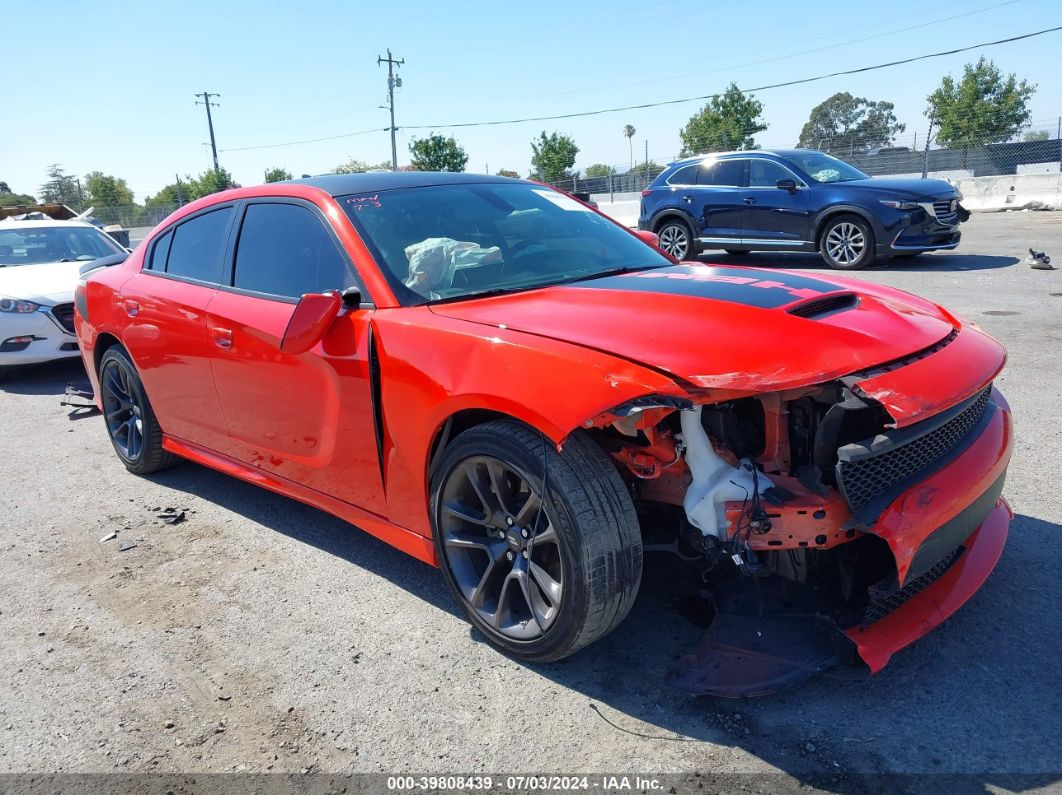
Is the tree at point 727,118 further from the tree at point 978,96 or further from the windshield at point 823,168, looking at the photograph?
the windshield at point 823,168

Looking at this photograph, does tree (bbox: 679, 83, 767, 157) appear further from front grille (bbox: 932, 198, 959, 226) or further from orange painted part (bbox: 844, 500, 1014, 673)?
orange painted part (bbox: 844, 500, 1014, 673)

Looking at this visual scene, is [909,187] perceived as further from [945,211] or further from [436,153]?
[436,153]

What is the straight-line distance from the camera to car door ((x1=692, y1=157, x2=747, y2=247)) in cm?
1245

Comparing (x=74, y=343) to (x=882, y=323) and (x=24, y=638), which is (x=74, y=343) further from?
(x=882, y=323)

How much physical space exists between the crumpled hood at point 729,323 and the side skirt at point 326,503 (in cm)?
89

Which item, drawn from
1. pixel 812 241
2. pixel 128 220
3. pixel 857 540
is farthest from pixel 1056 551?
pixel 128 220

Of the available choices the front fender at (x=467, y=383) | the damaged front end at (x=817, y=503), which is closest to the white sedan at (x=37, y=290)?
the front fender at (x=467, y=383)

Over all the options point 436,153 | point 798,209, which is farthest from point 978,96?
point 798,209

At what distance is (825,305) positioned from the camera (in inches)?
110

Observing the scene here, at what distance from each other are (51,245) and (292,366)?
7.50 meters

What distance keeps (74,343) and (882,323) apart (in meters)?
7.63

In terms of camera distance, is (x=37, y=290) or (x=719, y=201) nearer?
(x=37, y=290)

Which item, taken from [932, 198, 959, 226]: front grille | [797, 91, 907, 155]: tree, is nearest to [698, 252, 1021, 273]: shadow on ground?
[932, 198, 959, 226]: front grille

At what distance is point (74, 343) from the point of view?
7.77 m
